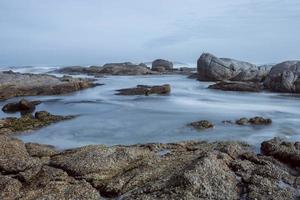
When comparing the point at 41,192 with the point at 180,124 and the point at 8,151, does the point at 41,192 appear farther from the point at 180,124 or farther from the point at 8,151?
the point at 180,124

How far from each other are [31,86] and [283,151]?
19043mm

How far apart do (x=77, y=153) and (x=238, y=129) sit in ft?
20.1

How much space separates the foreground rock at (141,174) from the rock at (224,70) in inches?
904

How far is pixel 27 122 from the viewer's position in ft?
48.0

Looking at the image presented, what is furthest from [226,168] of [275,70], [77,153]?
[275,70]

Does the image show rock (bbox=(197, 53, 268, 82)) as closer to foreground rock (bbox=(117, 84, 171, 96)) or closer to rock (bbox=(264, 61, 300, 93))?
rock (bbox=(264, 61, 300, 93))

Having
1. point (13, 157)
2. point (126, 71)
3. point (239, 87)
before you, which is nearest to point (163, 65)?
point (126, 71)

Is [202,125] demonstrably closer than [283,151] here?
No

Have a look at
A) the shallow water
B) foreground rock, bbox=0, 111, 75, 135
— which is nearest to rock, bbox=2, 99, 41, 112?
the shallow water

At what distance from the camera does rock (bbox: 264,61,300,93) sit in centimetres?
2566

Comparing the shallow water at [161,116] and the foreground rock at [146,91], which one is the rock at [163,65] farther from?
the shallow water at [161,116]

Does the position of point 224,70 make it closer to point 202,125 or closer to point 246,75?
point 246,75

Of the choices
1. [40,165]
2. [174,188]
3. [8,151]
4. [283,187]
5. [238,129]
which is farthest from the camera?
[238,129]

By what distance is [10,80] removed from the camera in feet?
85.1
